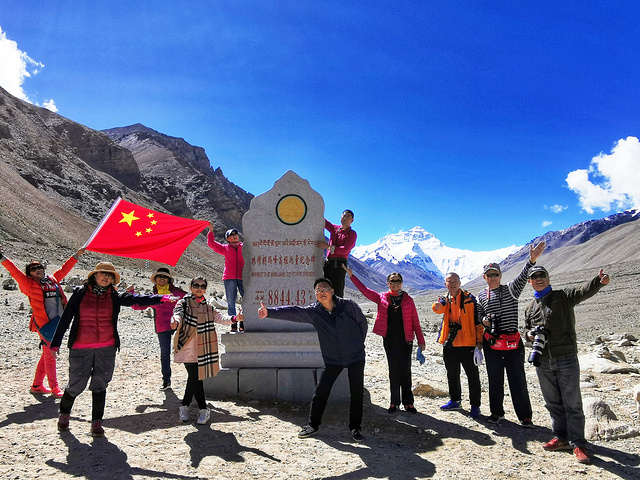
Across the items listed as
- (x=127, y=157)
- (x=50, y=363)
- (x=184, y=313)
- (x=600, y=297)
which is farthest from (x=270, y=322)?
(x=127, y=157)

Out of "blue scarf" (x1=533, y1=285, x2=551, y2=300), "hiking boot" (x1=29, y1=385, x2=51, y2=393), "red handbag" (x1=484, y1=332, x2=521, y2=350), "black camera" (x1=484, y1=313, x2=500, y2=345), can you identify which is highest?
"blue scarf" (x1=533, y1=285, x2=551, y2=300)

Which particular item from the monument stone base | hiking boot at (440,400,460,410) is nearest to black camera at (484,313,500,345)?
hiking boot at (440,400,460,410)

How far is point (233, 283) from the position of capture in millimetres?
7801

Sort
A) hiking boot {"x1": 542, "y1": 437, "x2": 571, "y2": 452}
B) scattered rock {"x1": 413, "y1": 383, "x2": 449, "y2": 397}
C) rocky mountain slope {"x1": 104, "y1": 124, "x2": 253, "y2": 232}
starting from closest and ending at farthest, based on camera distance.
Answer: hiking boot {"x1": 542, "y1": 437, "x2": 571, "y2": 452} → scattered rock {"x1": 413, "y1": 383, "x2": 449, "y2": 397} → rocky mountain slope {"x1": 104, "y1": 124, "x2": 253, "y2": 232}

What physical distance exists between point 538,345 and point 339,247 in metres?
3.55

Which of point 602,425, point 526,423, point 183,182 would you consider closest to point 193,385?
point 526,423

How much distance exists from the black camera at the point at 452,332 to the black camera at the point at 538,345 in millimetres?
1290

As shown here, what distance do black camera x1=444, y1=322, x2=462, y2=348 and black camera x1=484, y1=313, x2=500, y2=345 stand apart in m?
0.43

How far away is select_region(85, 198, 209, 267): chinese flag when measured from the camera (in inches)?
272

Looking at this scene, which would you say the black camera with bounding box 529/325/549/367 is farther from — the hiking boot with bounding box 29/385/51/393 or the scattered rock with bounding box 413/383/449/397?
the hiking boot with bounding box 29/385/51/393

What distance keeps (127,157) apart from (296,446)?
108143 mm

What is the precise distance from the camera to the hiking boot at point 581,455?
481 centimetres

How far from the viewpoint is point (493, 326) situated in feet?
19.6

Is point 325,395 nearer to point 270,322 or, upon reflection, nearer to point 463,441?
point 463,441
